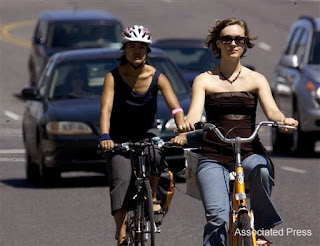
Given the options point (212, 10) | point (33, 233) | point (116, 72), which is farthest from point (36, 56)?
point (212, 10)

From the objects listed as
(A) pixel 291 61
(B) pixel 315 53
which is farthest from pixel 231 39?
(B) pixel 315 53

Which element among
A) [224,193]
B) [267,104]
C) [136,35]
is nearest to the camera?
[224,193]

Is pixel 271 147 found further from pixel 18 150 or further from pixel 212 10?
pixel 212 10

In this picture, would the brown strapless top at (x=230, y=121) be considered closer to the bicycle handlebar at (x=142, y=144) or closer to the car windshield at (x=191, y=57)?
the bicycle handlebar at (x=142, y=144)

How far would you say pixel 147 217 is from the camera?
9430 millimetres

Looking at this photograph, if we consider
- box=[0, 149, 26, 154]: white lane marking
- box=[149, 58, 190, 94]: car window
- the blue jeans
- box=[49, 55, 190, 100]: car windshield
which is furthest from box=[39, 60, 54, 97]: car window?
the blue jeans

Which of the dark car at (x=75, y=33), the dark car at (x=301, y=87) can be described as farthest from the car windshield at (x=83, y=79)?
the dark car at (x=75, y=33)

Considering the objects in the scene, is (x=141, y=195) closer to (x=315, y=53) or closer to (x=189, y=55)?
(x=315, y=53)

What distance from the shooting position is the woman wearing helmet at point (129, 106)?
950 cm

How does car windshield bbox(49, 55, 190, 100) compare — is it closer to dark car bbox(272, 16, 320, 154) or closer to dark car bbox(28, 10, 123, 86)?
dark car bbox(272, 16, 320, 154)

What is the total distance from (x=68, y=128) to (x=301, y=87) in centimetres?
491

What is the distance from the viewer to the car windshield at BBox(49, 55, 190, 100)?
1639 centimetres

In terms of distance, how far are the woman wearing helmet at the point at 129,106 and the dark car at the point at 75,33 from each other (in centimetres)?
1684

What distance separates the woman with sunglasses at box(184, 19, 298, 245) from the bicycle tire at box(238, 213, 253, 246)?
0.14 m
